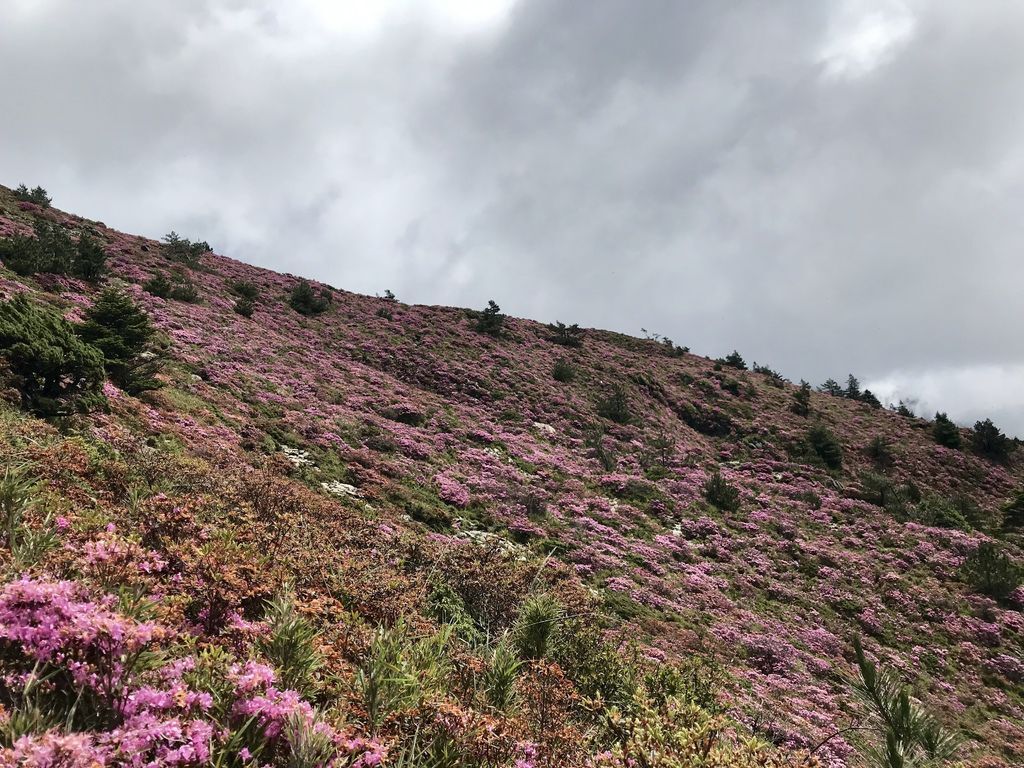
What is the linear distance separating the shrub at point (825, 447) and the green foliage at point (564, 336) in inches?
741

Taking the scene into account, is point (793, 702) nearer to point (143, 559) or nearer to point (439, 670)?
point (439, 670)

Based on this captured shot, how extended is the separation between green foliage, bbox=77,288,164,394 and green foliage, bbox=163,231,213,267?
71.9 ft

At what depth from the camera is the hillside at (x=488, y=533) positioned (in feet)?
14.3

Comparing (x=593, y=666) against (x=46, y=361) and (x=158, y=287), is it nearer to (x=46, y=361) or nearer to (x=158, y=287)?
(x=46, y=361)

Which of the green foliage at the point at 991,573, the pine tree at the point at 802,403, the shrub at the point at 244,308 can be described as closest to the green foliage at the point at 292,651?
the green foliage at the point at 991,573

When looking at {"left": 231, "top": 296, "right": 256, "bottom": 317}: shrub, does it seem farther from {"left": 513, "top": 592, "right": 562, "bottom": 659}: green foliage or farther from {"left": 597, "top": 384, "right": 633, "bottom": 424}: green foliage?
{"left": 513, "top": 592, "right": 562, "bottom": 659}: green foliage

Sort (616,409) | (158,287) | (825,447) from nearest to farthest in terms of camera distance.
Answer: (158,287), (825,447), (616,409)

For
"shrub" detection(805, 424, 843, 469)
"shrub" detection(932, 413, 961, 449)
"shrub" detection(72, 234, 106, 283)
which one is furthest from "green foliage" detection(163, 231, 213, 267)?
"shrub" detection(932, 413, 961, 449)

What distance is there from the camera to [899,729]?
4.12 meters

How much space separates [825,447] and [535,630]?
3009cm

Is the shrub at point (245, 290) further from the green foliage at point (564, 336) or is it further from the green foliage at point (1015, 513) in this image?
the green foliage at point (1015, 513)

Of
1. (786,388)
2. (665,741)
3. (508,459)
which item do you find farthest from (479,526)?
(786,388)

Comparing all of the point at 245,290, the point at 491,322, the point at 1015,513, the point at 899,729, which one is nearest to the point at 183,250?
the point at 245,290

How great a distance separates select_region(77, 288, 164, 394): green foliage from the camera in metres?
14.4
